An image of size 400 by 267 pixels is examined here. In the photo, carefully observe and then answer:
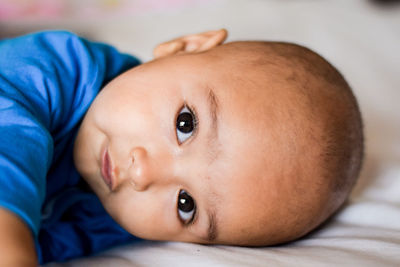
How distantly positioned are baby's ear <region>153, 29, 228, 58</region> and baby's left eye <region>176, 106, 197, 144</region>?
→ 0.88ft

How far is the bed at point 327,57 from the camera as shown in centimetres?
92

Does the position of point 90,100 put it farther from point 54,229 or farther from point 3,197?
point 3,197

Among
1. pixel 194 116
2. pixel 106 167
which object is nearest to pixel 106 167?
pixel 106 167

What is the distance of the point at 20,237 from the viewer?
758 millimetres

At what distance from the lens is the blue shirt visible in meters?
0.91

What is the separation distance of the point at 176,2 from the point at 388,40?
993mm

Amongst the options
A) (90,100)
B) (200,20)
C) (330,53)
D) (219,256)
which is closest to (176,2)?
(200,20)

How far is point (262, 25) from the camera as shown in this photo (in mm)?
2150

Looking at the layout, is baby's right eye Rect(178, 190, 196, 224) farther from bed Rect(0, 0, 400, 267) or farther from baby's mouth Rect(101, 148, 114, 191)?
baby's mouth Rect(101, 148, 114, 191)

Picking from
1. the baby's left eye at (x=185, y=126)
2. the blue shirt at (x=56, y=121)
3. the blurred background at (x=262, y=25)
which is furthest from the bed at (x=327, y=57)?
the baby's left eye at (x=185, y=126)

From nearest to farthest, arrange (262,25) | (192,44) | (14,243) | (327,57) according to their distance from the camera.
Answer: (14,243)
(192,44)
(327,57)
(262,25)

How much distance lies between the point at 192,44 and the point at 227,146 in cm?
43

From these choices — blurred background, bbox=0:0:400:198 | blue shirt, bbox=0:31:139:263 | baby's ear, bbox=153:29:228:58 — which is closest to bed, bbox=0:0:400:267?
blurred background, bbox=0:0:400:198

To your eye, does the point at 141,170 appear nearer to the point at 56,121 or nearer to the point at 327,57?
the point at 56,121
